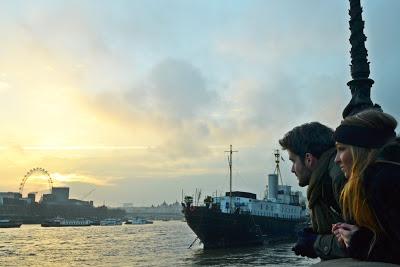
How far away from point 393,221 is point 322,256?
851 millimetres

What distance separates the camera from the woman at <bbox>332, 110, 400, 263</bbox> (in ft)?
6.89

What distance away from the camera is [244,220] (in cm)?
Answer: 5550

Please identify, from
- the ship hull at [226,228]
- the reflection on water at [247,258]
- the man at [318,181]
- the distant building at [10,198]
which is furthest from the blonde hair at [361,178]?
the distant building at [10,198]

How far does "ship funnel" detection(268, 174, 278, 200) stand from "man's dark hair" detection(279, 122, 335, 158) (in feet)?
248

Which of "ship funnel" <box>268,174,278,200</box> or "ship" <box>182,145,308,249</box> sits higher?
"ship funnel" <box>268,174,278,200</box>

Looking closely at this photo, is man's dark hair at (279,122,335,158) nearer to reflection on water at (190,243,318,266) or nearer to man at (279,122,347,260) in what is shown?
man at (279,122,347,260)

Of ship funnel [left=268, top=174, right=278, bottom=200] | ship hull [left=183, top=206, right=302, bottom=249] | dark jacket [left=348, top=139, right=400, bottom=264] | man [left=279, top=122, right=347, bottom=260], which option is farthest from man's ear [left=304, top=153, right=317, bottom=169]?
ship funnel [left=268, top=174, right=278, bottom=200]

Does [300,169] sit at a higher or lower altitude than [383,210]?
higher

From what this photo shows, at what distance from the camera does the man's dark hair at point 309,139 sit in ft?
11.2

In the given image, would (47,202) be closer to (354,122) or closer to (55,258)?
(55,258)

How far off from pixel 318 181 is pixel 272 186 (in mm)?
76668

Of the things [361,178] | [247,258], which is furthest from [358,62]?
[247,258]

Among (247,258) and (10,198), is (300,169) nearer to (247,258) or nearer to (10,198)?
(247,258)

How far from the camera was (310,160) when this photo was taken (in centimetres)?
342
